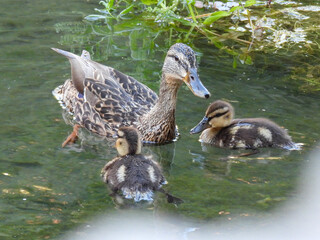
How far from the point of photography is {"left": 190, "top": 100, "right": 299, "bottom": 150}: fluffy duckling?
18.4 ft

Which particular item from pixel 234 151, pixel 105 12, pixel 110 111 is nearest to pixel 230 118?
pixel 234 151

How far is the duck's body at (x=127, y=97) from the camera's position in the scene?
580cm

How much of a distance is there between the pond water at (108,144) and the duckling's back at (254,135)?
0.08m

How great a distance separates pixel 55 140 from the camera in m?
5.50

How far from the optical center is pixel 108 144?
574cm

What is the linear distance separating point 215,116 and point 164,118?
43cm

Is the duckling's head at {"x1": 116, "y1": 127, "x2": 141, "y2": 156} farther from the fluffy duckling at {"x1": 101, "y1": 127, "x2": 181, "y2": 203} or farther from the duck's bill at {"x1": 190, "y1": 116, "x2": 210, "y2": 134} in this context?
the duck's bill at {"x1": 190, "y1": 116, "x2": 210, "y2": 134}

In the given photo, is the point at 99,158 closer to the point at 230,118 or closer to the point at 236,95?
the point at 230,118

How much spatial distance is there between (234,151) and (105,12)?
399cm

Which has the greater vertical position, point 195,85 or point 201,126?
point 195,85

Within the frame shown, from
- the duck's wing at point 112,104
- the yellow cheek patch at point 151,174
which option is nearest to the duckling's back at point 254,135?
the duck's wing at point 112,104

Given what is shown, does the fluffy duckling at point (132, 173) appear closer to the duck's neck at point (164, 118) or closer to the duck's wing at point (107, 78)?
the duck's neck at point (164, 118)

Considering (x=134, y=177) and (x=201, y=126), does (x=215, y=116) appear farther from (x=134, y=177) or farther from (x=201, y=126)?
(x=134, y=177)

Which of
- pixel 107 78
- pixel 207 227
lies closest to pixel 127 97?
pixel 107 78
